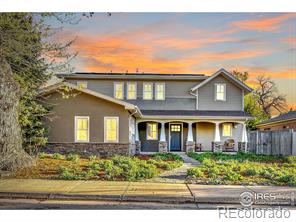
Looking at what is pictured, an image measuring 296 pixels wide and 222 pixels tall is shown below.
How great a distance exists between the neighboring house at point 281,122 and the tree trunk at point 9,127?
779 centimetres

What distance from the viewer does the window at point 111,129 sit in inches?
639

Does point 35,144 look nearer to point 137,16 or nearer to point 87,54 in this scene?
point 87,54

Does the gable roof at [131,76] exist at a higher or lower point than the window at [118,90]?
higher

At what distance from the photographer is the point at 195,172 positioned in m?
12.2

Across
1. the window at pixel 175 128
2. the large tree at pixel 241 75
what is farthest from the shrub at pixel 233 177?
the window at pixel 175 128

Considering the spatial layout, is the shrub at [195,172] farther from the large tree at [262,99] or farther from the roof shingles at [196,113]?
the roof shingles at [196,113]

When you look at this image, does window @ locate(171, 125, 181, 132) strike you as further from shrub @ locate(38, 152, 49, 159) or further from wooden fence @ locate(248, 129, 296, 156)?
shrub @ locate(38, 152, 49, 159)

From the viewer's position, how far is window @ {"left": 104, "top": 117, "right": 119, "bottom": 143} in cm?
1623

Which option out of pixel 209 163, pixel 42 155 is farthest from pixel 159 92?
pixel 209 163

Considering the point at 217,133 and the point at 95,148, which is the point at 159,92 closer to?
the point at 95,148

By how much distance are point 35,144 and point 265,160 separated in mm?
6305

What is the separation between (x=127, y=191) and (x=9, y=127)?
3.92 metres

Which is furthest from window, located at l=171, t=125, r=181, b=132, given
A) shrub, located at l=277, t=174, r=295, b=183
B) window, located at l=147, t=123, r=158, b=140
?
shrub, located at l=277, t=174, r=295, b=183
